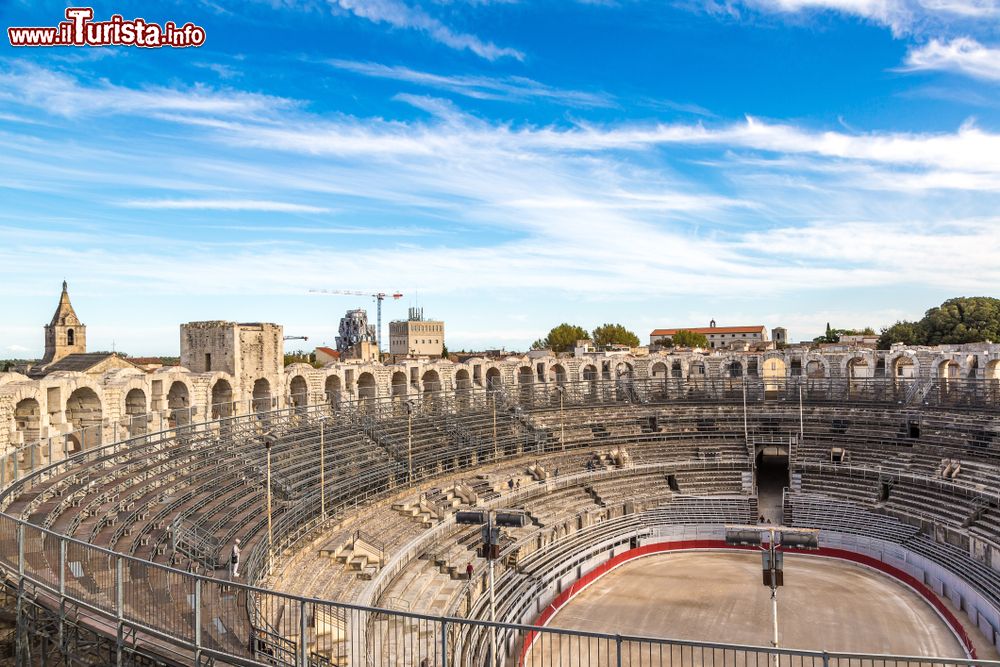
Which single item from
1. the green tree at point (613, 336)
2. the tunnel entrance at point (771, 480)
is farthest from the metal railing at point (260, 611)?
the green tree at point (613, 336)

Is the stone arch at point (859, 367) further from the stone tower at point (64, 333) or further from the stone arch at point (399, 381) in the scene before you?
the stone tower at point (64, 333)

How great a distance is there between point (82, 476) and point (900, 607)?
83.5 ft

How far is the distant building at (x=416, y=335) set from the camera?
140000 millimetres

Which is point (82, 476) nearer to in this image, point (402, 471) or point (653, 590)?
point (402, 471)

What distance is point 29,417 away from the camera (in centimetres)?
2409

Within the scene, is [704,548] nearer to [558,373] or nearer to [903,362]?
[558,373]

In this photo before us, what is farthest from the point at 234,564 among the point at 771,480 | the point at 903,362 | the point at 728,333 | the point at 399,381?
the point at 728,333

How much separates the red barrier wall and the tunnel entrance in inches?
137

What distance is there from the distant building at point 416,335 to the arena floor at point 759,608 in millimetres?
111297

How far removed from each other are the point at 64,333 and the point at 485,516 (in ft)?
206

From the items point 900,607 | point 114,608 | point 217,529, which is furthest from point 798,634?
point 114,608

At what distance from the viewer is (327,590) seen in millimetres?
19203

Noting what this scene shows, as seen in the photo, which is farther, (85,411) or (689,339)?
(689,339)

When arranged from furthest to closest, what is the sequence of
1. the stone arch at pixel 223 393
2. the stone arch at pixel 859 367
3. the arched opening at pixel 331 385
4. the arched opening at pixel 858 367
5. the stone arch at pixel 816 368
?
1. the stone arch at pixel 816 368
2. the arched opening at pixel 858 367
3. the stone arch at pixel 859 367
4. the arched opening at pixel 331 385
5. the stone arch at pixel 223 393
